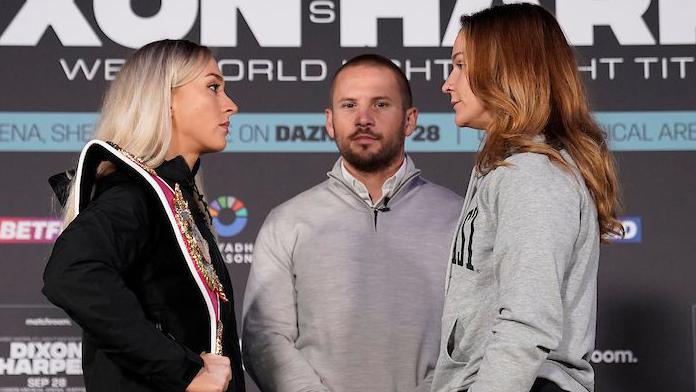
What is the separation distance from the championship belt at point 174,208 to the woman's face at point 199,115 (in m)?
0.26

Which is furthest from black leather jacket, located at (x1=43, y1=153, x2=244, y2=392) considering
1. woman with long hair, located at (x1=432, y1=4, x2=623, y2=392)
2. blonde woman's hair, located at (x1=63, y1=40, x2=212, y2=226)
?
woman with long hair, located at (x1=432, y1=4, x2=623, y2=392)

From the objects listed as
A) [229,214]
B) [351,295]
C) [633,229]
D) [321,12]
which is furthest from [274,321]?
[633,229]

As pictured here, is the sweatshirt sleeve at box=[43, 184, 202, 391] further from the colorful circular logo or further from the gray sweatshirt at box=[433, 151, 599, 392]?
the colorful circular logo

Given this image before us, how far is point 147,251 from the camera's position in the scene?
6.67ft

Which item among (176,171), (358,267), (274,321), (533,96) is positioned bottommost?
(274,321)

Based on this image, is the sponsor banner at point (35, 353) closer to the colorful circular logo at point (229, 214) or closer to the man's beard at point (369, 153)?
the colorful circular logo at point (229, 214)

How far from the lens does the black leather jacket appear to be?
1.90 m

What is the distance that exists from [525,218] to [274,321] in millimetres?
1287

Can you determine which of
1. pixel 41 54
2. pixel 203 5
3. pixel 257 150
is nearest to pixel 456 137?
pixel 257 150

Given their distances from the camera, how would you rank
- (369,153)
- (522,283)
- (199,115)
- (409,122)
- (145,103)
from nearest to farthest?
1. (522,283)
2. (145,103)
3. (199,115)
4. (369,153)
5. (409,122)

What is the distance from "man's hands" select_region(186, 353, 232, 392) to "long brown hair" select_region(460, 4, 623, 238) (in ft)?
2.07

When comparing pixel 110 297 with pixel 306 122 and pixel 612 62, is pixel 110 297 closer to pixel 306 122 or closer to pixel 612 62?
pixel 306 122

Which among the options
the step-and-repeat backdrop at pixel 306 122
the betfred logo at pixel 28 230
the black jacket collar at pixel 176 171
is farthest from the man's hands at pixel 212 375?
the betfred logo at pixel 28 230

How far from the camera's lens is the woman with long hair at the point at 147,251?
1910mm
